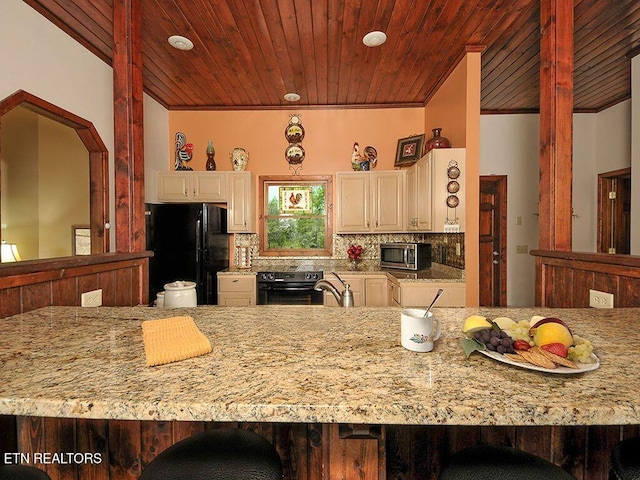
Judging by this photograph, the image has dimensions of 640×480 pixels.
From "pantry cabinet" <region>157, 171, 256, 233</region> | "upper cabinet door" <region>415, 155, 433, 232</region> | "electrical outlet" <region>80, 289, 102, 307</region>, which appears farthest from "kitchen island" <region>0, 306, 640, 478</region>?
"pantry cabinet" <region>157, 171, 256, 233</region>

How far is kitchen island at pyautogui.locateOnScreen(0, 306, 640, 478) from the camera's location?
551 mm

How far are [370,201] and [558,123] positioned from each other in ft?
7.13

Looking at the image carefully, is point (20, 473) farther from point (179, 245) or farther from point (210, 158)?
point (210, 158)

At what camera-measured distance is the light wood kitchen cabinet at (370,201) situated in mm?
3713

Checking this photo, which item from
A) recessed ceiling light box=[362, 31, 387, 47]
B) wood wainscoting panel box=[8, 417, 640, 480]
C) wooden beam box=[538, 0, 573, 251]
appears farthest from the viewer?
recessed ceiling light box=[362, 31, 387, 47]

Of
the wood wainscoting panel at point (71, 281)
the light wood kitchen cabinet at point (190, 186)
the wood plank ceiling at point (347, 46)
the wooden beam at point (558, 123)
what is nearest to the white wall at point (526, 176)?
the wood plank ceiling at point (347, 46)

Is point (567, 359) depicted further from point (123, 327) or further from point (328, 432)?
point (123, 327)

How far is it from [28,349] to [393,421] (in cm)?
93

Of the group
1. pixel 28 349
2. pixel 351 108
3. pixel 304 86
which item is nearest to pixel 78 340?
pixel 28 349

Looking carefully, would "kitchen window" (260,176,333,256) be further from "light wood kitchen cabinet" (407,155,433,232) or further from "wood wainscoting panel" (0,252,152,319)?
"wood wainscoting panel" (0,252,152,319)

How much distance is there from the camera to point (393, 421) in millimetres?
553

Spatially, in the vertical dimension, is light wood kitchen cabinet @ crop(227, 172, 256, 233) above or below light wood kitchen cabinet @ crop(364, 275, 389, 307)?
above

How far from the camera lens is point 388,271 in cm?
348

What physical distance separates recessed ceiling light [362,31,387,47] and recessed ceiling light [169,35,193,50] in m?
1.50
